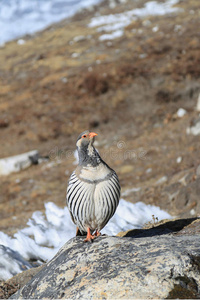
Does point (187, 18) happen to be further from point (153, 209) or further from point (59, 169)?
point (153, 209)

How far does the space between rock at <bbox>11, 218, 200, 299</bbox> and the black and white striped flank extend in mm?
456

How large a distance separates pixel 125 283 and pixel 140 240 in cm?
88

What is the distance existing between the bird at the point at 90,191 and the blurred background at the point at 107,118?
327 cm

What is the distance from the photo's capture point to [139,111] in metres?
26.3

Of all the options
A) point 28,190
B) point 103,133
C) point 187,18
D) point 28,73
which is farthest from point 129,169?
point 187,18

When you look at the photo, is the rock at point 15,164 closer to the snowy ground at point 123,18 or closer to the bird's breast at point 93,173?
the bird's breast at point 93,173

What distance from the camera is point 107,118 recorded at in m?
26.6

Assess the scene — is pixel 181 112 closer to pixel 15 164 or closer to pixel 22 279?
pixel 15 164

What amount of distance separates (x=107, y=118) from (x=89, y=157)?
21.0 m

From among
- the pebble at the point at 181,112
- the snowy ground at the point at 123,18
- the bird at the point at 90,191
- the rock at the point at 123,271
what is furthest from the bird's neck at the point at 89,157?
the snowy ground at the point at 123,18

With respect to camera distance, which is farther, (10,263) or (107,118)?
(107,118)

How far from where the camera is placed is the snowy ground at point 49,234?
8505 millimetres

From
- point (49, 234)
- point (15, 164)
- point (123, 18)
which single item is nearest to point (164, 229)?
point (49, 234)

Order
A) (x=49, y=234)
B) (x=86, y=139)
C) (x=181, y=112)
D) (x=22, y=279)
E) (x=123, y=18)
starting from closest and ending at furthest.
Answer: (x=86, y=139) → (x=22, y=279) → (x=49, y=234) → (x=181, y=112) → (x=123, y=18)
